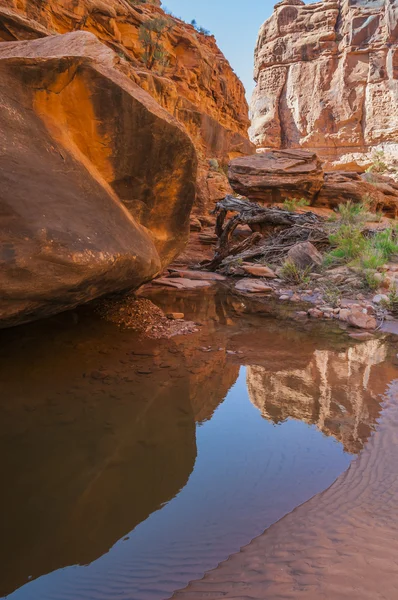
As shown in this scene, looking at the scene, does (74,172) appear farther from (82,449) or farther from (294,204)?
(294,204)

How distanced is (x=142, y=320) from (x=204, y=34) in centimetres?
2591

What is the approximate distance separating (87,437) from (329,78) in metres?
36.9

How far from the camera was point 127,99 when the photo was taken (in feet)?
11.3

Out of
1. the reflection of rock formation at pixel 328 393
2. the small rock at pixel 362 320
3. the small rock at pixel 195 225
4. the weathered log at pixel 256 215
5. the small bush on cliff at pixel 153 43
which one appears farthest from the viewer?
the small bush on cliff at pixel 153 43

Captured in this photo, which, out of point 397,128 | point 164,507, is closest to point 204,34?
point 397,128

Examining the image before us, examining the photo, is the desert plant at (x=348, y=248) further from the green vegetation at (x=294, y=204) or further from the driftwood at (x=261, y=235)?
the green vegetation at (x=294, y=204)

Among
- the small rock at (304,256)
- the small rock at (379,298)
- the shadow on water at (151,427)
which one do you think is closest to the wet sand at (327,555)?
the shadow on water at (151,427)

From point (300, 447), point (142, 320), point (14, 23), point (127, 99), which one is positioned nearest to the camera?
point (300, 447)

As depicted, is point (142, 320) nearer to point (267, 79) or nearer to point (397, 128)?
point (397, 128)

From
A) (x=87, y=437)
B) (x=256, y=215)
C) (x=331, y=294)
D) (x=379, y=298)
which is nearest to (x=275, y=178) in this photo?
(x=256, y=215)

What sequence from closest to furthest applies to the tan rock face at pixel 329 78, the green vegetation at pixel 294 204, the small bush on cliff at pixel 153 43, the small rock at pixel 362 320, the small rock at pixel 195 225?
the small rock at pixel 362 320, the small rock at pixel 195 225, the green vegetation at pixel 294 204, the small bush on cliff at pixel 153 43, the tan rock face at pixel 329 78

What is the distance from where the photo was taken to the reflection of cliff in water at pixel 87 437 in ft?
4.76

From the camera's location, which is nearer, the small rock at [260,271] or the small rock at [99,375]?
the small rock at [99,375]

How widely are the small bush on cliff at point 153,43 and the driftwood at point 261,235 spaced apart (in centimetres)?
990
